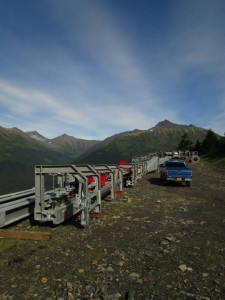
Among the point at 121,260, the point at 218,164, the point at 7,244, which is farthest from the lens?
the point at 218,164

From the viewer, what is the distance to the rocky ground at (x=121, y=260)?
5.94 m

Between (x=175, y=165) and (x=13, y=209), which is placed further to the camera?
(x=175, y=165)

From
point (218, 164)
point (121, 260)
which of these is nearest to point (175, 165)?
point (121, 260)

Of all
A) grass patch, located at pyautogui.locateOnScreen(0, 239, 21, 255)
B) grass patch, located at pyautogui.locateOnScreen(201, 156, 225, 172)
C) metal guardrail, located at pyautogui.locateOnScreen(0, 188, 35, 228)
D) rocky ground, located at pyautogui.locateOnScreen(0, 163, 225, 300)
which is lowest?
rocky ground, located at pyautogui.locateOnScreen(0, 163, 225, 300)

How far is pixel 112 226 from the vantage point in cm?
1077

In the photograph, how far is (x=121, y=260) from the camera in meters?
7.50

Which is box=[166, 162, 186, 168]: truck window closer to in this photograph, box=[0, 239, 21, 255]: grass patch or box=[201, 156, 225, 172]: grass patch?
box=[201, 156, 225, 172]: grass patch

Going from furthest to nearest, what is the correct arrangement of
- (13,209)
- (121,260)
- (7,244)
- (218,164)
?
→ (218,164) < (13,209) < (7,244) < (121,260)

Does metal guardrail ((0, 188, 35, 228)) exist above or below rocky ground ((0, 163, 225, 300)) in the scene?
above

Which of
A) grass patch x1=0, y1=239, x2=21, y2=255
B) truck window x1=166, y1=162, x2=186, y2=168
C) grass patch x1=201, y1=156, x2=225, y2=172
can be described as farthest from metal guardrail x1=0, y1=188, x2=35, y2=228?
grass patch x1=201, y1=156, x2=225, y2=172

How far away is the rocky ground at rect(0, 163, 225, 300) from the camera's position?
594cm

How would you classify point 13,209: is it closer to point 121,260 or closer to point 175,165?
point 121,260

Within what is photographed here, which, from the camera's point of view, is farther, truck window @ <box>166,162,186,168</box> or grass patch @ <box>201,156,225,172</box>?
grass patch @ <box>201,156,225,172</box>

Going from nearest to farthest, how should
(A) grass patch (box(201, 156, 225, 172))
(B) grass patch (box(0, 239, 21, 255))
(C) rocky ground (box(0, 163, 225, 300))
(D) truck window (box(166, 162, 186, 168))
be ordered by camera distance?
(C) rocky ground (box(0, 163, 225, 300)), (B) grass patch (box(0, 239, 21, 255)), (D) truck window (box(166, 162, 186, 168)), (A) grass patch (box(201, 156, 225, 172))
